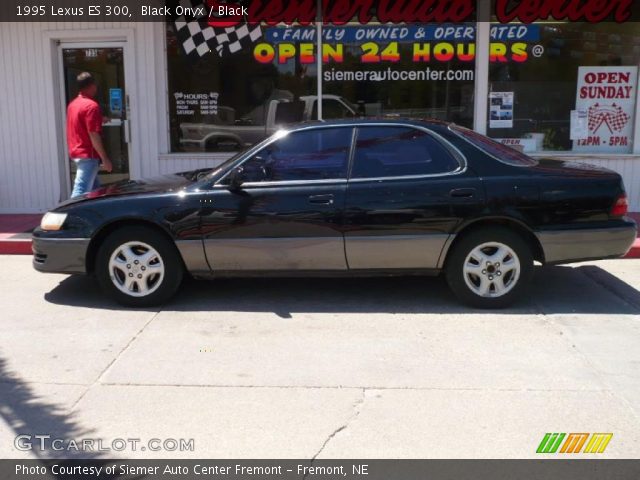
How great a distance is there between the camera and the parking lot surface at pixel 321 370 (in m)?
3.47

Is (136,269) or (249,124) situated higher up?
(249,124)

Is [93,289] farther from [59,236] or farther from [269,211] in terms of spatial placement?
[269,211]

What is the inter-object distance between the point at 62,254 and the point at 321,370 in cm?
265

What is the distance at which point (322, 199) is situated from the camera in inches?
211

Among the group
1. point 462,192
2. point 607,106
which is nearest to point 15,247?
point 462,192

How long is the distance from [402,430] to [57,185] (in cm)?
758

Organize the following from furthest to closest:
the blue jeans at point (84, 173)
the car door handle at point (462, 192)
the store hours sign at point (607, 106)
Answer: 1. the store hours sign at point (607, 106)
2. the blue jeans at point (84, 173)
3. the car door handle at point (462, 192)

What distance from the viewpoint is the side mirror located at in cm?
539

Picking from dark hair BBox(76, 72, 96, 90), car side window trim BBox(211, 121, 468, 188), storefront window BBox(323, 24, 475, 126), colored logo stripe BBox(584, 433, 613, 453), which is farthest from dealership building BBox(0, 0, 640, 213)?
colored logo stripe BBox(584, 433, 613, 453)

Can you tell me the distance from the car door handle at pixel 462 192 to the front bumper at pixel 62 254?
3.09m

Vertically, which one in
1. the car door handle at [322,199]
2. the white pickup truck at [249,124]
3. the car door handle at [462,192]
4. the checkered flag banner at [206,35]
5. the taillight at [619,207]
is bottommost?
the taillight at [619,207]

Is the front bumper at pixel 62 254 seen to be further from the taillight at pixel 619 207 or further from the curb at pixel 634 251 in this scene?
the curb at pixel 634 251

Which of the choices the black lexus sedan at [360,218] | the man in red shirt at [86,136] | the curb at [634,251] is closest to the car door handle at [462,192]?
the black lexus sedan at [360,218]

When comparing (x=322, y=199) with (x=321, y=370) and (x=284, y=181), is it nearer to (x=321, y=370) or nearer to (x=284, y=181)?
(x=284, y=181)
